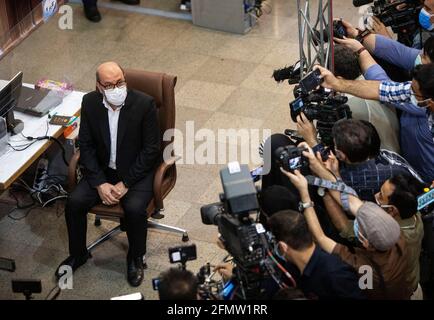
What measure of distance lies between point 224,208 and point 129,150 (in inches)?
54.7

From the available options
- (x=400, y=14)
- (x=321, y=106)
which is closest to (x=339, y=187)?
(x=321, y=106)

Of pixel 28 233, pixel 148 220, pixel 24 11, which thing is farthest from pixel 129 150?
pixel 24 11

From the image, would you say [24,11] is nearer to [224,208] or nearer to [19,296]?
[19,296]

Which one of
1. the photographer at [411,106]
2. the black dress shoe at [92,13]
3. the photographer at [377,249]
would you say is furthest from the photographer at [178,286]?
the black dress shoe at [92,13]

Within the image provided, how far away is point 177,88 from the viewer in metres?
6.60

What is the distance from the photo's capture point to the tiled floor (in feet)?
16.1

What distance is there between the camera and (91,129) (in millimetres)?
4758

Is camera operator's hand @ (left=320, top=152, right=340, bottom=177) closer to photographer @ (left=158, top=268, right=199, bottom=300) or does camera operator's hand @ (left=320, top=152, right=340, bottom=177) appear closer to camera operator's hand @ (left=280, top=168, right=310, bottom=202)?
camera operator's hand @ (left=280, top=168, right=310, bottom=202)

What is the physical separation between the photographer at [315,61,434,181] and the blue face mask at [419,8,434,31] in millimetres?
712

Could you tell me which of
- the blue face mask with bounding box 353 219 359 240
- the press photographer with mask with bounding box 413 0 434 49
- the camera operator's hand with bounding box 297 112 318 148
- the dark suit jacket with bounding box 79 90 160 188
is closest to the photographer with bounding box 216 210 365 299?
the blue face mask with bounding box 353 219 359 240

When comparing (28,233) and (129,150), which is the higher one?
(129,150)

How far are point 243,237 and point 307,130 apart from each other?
44.3 inches
